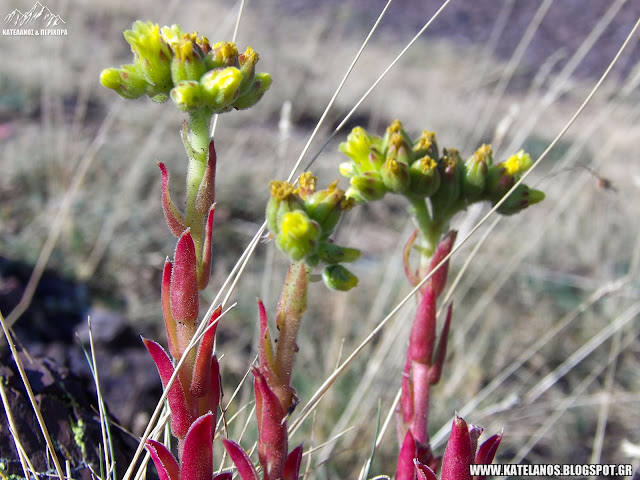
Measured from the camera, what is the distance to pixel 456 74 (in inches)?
443

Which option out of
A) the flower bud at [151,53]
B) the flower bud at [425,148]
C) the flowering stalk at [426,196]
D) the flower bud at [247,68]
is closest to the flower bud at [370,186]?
the flowering stalk at [426,196]

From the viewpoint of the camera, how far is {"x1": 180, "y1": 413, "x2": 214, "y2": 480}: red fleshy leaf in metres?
0.91

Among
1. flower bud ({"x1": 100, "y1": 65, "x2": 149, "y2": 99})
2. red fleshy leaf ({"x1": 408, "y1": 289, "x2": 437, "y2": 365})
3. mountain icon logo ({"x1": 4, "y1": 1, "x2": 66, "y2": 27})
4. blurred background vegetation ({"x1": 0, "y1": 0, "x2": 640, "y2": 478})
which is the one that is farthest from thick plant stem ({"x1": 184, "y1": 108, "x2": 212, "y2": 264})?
mountain icon logo ({"x1": 4, "y1": 1, "x2": 66, "y2": 27})

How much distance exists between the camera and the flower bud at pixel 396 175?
1.19m

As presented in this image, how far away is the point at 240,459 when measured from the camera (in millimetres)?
891

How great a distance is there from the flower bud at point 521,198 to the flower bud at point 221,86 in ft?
2.16

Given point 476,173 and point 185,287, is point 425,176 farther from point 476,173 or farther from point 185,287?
point 185,287

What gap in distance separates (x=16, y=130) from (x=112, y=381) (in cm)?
362

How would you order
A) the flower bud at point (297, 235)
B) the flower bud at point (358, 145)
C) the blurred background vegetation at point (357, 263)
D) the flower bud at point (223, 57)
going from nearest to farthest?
the flower bud at point (297, 235) < the flower bud at point (223, 57) < the flower bud at point (358, 145) < the blurred background vegetation at point (357, 263)

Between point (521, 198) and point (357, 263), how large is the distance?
312cm

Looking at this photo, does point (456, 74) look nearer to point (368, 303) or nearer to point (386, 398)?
point (368, 303)

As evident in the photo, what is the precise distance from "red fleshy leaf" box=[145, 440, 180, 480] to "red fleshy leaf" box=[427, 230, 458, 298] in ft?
2.01

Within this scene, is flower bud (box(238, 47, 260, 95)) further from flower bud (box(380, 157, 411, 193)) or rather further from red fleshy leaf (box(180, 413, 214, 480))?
red fleshy leaf (box(180, 413, 214, 480))

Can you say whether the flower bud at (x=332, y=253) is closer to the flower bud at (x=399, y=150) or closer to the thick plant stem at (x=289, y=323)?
the thick plant stem at (x=289, y=323)
